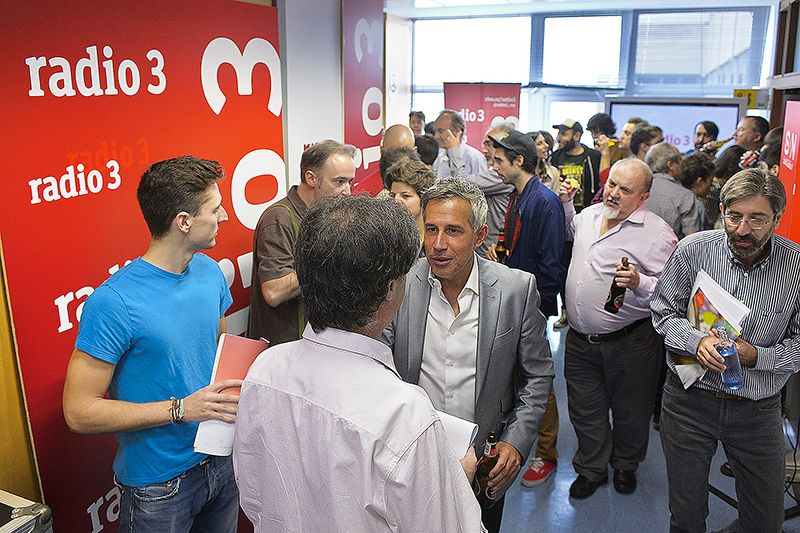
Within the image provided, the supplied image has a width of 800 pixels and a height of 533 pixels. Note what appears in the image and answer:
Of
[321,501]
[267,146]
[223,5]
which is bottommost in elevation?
[321,501]

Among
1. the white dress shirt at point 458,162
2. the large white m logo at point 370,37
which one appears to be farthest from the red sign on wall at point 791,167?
the white dress shirt at point 458,162

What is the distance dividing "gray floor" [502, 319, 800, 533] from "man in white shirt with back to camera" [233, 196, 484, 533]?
2216 mm

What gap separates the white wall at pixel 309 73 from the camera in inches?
139

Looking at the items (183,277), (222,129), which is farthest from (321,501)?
(222,129)

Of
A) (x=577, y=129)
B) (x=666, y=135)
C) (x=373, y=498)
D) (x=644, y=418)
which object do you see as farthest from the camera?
(x=666, y=135)

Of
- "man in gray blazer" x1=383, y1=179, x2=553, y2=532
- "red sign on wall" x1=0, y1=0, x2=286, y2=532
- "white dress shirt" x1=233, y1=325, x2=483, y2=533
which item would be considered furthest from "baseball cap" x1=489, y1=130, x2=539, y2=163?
"white dress shirt" x1=233, y1=325, x2=483, y2=533

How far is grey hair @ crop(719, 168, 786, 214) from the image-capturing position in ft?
7.55

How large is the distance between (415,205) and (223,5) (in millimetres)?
1295

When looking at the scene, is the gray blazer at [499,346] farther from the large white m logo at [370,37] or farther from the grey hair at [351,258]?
the large white m logo at [370,37]

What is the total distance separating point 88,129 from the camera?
7.04 feet

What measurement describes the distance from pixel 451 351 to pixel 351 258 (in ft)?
2.80

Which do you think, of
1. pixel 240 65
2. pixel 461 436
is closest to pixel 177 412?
pixel 461 436

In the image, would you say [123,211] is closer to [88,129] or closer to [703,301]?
[88,129]

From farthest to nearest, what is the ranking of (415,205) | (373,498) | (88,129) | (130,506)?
1. (415,205)
2. (88,129)
3. (130,506)
4. (373,498)
